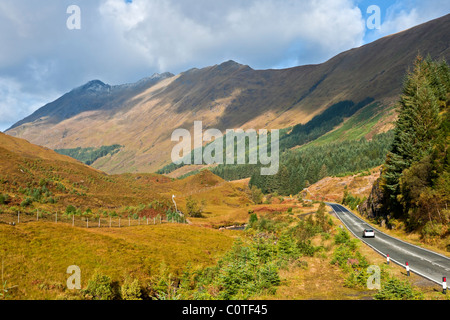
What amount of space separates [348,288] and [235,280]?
7.38m

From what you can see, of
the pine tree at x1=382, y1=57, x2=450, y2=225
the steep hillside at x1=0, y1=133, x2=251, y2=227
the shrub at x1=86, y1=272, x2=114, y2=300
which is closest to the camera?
the shrub at x1=86, y1=272, x2=114, y2=300

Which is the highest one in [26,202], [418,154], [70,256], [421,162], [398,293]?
[418,154]

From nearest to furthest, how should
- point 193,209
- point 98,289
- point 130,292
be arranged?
point 98,289
point 130,292
point 193,209

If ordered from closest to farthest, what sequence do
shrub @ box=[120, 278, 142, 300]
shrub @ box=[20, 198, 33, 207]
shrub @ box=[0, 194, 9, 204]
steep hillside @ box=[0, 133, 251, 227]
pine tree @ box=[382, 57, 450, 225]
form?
shrub @ box=[120, 278, 142, 300] → pine tree @ box=[382, 57, 450, 225] → shrub @ box=[0, 194, 9, 204] → shrub @ box=[20, 198, 33, 207] → steep hillside @ box=[0, 133, 251, 227]

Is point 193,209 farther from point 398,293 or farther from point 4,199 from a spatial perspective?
point 398,293

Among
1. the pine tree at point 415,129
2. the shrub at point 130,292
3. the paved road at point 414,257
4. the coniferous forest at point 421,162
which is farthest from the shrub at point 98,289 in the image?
the pine tree at point 415,129

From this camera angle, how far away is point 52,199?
48.8m

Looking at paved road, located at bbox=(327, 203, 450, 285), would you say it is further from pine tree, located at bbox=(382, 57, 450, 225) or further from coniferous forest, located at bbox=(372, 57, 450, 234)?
pine tree, located at bbox=(382, 57, 450, 225)

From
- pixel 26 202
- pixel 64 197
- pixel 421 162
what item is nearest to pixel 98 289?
pixel 26 202

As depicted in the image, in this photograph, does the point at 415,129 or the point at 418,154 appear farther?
the point at 415,129

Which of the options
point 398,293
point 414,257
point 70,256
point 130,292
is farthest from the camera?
point 414,257

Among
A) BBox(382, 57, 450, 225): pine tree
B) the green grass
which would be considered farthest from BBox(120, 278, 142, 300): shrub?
BBox(382, 57, 450, 225): pine tree

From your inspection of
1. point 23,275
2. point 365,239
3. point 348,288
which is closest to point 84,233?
point 23,275

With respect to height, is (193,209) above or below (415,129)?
below
